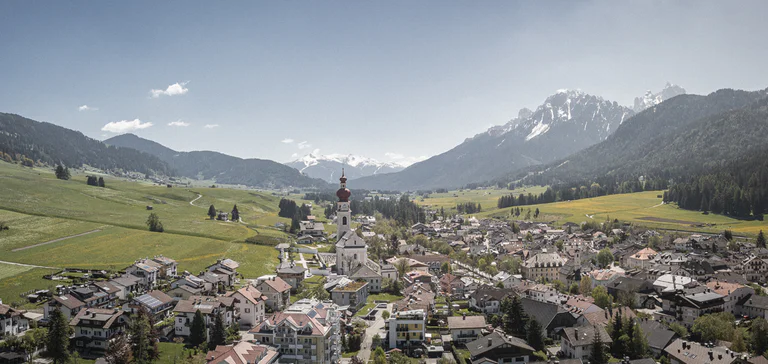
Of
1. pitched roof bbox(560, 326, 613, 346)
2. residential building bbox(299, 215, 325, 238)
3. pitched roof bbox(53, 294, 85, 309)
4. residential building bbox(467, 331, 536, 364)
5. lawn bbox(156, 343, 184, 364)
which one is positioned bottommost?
lawn bbox(156, 343, 184, 364)

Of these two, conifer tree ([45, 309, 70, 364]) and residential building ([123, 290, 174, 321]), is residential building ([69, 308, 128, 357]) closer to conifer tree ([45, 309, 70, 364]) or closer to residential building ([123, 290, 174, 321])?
residential building ([123, 290, 174, 321])

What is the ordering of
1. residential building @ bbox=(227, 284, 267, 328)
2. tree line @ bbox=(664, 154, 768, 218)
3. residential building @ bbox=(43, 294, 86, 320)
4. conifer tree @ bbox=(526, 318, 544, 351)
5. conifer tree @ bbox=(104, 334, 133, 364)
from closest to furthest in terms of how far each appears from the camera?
1. conifer tree @ bbox=(104, 334, 133, 364)
2. conifer tree @ bbox=(526, 318, 544, 351)
3. residential building @ bbox=(43, 294, 86, 320)
4. residential building @ bbox=(227, 284, 267, 328)
5. tree line @ bbox=(664, 154, 768, 218)

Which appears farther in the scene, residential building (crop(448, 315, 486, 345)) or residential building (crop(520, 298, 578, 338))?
residential building (crop(520, 298, 578, 338))

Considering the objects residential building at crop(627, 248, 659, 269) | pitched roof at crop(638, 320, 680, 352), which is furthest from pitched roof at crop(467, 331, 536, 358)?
residential building at crop(627, 248, 659, 269)

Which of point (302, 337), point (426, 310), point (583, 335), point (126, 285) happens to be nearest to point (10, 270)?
point (126, 285)

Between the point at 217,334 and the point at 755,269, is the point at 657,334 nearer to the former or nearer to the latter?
the point at 755,269

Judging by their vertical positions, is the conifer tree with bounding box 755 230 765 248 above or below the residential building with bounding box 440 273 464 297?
above

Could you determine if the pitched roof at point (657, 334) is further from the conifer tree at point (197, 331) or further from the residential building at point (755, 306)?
the conifer tree at point (197, 331)

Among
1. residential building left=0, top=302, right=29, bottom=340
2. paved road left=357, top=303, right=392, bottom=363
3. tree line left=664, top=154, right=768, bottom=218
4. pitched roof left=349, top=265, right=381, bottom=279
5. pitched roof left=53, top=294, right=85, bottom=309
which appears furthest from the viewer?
tree line left=664, top=154, right=768, bottom=218
